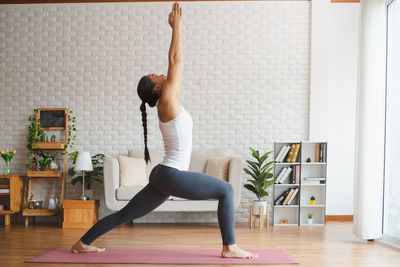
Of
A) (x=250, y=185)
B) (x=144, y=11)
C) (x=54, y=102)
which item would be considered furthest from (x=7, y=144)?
(x=250, y=185)

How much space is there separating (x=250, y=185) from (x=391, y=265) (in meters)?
2.71

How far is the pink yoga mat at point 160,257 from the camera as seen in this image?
3.00 meters

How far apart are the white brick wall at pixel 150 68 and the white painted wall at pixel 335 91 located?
0.52 feet

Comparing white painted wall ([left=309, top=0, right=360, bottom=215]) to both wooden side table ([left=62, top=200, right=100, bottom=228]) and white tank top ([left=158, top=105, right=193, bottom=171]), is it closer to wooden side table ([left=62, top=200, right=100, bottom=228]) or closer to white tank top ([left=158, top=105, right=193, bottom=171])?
wooden side table ([left=62, top=200, right=100, bottom=228])

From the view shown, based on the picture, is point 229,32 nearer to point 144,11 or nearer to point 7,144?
point 144,11

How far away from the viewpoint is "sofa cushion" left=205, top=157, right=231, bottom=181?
5398mm

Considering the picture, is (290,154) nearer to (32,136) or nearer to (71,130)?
(71,130)

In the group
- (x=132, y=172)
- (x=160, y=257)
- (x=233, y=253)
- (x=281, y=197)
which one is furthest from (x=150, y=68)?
(x=233, y=253)

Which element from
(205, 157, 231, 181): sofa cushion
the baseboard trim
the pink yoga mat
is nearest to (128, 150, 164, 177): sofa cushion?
(205, 157, 231, 181): sofa cushion

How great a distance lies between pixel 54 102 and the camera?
6188mm

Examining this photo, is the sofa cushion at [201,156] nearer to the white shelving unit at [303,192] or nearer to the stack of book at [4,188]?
the white shelving unit at [303,192]

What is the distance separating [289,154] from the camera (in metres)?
5.71

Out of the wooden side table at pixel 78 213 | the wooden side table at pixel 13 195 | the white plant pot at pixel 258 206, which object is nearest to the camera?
the wooden side table at pixel 78 213

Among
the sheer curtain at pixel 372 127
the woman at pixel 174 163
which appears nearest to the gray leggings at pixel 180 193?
the woman at pixel 174 163
